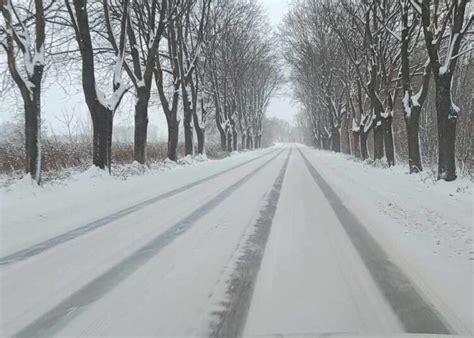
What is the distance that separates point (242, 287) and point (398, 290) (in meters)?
1.62

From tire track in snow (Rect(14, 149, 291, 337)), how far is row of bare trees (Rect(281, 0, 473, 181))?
9190mm

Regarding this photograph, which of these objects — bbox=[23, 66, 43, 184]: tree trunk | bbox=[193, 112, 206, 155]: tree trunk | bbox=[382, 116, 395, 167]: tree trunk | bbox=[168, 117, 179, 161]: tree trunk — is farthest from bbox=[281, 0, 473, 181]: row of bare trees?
bbox=[23, 66, 43, 184]: tree trunk

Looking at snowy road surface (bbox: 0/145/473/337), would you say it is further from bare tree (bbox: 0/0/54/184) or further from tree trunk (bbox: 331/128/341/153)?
tree trunk (bbox: 331/128/341/153)

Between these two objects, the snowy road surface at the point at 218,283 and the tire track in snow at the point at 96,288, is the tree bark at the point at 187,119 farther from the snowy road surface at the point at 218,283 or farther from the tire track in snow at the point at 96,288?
the tire track in snow at the point at 96,288

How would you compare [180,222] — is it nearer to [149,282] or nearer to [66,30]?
[149,282]

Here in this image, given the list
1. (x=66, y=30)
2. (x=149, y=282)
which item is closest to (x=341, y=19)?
(x=66, y=30)

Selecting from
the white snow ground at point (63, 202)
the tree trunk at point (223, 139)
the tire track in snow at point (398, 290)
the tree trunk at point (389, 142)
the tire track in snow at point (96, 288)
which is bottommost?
the tire track in snow at point (398, 290)

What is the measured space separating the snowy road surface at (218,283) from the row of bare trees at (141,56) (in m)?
7.31

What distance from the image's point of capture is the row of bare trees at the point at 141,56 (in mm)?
12898

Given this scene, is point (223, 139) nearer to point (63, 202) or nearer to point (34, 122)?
point (34, 122)

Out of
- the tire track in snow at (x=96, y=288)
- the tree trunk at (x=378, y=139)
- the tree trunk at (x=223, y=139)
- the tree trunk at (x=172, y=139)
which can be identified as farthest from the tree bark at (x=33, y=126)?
the tree trunk at (x=223, y=139)

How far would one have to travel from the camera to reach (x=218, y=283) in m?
4.74

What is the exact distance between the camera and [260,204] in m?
10.0

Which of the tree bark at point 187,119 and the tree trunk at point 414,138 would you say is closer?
the tree trunk at point 414,138
